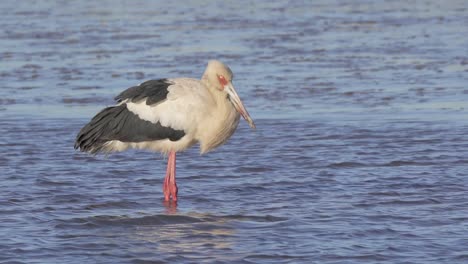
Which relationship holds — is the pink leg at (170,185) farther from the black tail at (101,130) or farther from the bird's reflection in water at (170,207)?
the black tail at (101,130)

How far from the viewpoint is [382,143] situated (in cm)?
1252

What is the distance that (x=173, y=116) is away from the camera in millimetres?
10445

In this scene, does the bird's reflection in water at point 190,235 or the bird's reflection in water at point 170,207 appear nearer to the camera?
the bird's reflection in water at point 190,235

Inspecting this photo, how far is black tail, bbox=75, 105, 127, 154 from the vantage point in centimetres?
1057

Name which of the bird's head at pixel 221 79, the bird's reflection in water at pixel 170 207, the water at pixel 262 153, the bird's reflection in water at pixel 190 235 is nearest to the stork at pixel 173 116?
the bird's head at pixel 221 79

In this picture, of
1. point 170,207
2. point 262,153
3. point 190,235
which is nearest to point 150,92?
point 170,207

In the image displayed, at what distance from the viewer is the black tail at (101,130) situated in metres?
10.6

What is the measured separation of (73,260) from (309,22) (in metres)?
15.7

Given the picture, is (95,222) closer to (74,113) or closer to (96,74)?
(74,113)

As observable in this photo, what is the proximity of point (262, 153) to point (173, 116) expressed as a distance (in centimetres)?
200

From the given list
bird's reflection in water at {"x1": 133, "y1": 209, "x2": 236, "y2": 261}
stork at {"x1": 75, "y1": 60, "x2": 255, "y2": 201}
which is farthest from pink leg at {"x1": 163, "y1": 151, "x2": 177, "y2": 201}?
bird's reflection in water at {"x1": 133, "y1": 209, "x2": 236, "y2": 261}

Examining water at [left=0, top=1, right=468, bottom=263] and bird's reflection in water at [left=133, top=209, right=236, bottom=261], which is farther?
water at [left=0, top=1, right=468, bottom=263]

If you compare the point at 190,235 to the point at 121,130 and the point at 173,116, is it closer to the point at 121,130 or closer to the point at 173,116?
the point at 173,116

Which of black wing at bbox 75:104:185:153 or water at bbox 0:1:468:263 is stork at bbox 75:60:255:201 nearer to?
black wing at bbox 75:104:185:153
